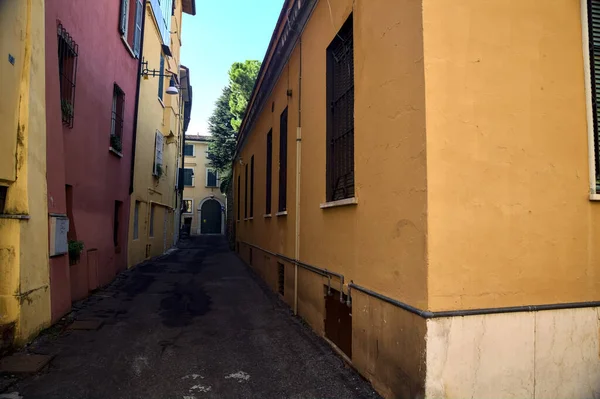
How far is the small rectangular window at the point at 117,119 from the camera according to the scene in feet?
33.3

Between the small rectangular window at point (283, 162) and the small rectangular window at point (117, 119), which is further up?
the small rectangular window at point (117, 119)

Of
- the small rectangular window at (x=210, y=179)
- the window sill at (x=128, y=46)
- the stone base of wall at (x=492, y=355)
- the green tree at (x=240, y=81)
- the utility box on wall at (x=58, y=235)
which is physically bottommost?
the stone base of wall at (x=492, y=355)

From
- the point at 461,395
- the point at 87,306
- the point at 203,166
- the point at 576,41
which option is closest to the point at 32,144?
the point at 87,306

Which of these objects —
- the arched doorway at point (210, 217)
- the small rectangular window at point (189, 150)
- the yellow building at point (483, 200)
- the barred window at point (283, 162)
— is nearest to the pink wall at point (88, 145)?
the barred window at point (283, 162)

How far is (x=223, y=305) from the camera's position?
786cm

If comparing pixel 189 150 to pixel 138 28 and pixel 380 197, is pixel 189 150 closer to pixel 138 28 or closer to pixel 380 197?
pixel 138 28

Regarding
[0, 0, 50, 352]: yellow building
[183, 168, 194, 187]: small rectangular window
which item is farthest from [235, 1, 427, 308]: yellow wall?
[183, 168, 194, 187]: small rectangular window

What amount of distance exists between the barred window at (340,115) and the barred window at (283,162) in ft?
10.1

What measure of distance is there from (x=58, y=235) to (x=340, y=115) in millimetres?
4433

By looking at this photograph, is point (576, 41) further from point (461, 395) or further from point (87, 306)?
point (87, 306)

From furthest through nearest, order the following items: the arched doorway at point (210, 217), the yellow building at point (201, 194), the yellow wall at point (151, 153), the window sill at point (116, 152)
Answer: the arched doorway at point (210, 217) → the yellow building at point (201, 194) → the yellow wall at point (151, 153) → the window sill at point (116, 152)

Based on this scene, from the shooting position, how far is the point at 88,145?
827 centimetres

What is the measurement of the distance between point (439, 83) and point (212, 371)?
11.8 ft

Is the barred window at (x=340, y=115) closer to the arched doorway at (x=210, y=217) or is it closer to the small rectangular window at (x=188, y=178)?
the small rectangular window at (x=188, y=178)
